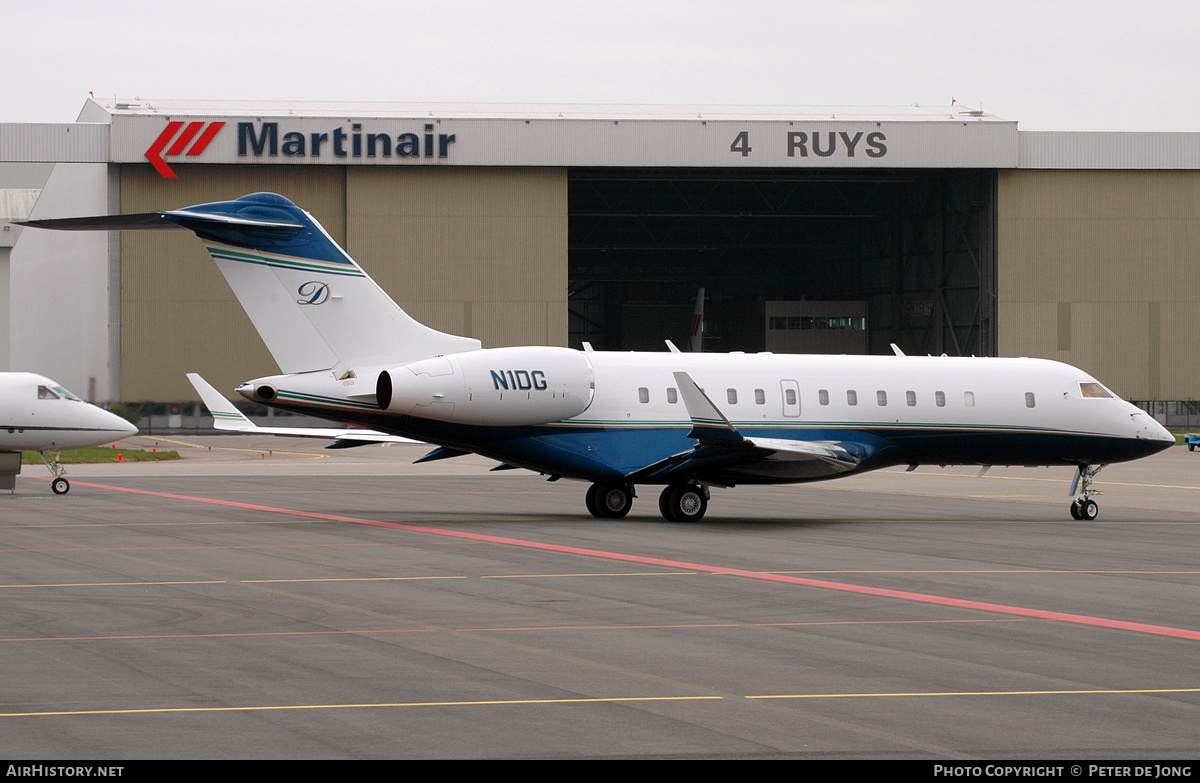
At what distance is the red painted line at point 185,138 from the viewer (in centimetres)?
6159

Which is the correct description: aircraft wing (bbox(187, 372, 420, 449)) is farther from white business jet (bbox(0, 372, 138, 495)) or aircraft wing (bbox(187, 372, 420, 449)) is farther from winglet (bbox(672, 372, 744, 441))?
winglet (bbox(672, 372, 744, 441))

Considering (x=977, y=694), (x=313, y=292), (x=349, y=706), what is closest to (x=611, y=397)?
(x=313, y=292)

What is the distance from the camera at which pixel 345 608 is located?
44.0 feet

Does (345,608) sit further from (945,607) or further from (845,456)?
(845,456)

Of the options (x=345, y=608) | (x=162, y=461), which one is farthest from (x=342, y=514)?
(x=162, y=461)

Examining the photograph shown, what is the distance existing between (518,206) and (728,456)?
4267cm

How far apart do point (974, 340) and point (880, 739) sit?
6361 cm

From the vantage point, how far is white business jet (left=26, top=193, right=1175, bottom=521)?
74.0 feet

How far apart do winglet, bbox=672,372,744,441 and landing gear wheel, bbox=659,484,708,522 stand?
1449 millimetres

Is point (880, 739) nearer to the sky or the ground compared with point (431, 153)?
nearer to the ground

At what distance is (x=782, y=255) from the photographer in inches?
3570

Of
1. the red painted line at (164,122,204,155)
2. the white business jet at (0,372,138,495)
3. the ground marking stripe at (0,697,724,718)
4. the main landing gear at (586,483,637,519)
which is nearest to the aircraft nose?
the main landing gear at (586,483,637,519)

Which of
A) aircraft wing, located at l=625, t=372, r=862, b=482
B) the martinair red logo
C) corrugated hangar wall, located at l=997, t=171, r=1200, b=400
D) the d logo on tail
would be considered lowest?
aircraft wing, located at l=625, t=372, r=862, b=482

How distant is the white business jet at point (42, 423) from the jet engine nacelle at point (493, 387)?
33.3 ft
